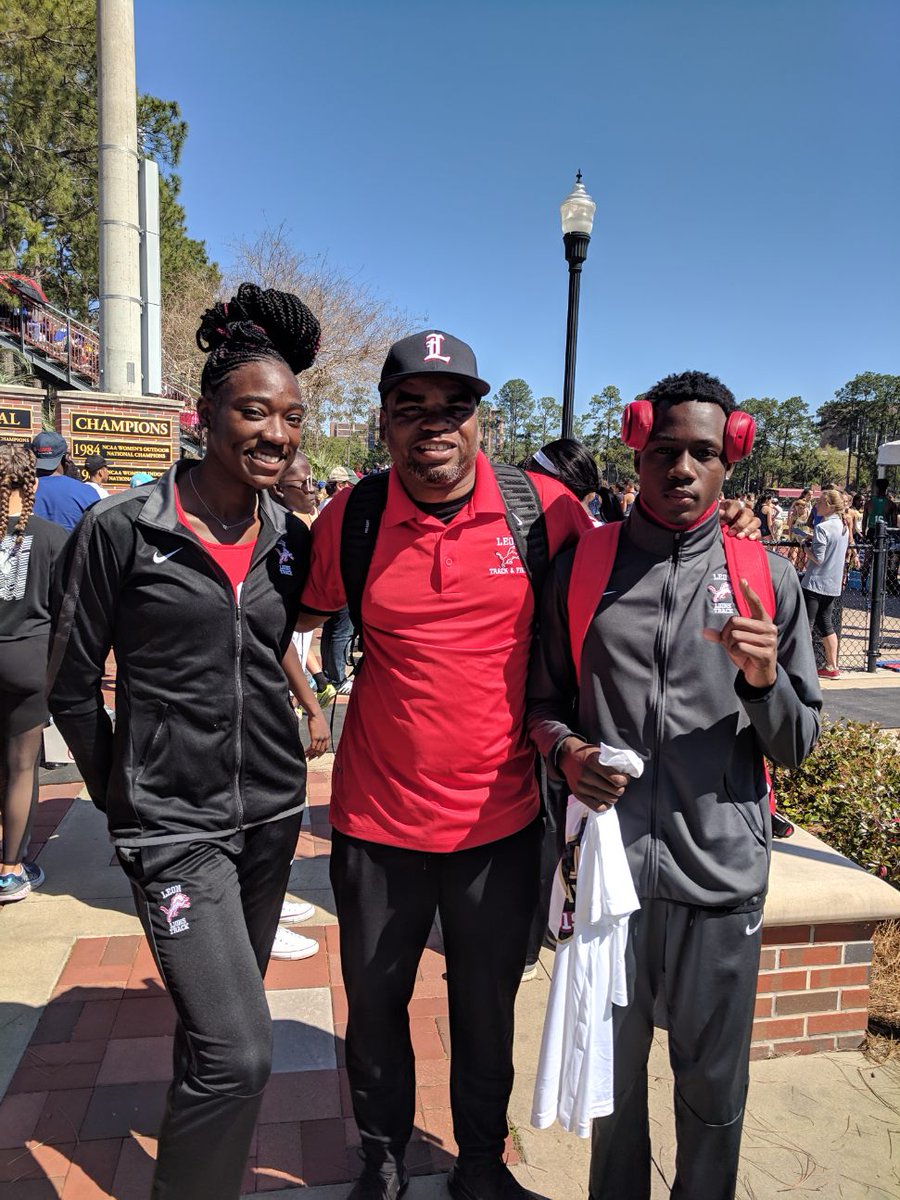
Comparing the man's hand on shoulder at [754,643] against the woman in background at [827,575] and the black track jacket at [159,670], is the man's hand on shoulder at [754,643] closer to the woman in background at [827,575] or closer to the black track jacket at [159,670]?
the black track jacket at [159,670]

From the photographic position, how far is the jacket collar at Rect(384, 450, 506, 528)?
2.09 m

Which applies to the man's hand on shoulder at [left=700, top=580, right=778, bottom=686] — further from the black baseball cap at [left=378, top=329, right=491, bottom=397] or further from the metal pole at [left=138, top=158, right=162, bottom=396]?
the metal pole at [left=138, top=158, right=162, bottom=396]

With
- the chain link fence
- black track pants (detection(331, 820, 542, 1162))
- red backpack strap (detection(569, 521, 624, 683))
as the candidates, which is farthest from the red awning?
red backpack strap (detection(569, 521, 624, 683))

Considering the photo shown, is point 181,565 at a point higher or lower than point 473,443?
lower

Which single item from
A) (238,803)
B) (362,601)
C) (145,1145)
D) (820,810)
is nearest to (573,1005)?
(238,803)

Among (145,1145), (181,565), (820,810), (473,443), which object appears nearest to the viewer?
(181,565)

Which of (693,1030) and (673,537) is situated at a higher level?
(673,537)

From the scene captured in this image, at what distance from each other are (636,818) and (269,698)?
0.91 metres

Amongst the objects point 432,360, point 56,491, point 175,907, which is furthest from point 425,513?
point 56,491

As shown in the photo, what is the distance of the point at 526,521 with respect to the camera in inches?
83.9

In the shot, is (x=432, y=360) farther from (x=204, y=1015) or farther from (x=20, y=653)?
(x=20, y=653)

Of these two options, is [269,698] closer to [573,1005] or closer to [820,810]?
[573,1005]

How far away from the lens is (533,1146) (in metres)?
2.34

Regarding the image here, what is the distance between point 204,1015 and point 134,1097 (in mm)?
1077
